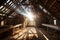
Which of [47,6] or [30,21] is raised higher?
[47,6]

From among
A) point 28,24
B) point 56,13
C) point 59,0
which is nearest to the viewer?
point 59,0

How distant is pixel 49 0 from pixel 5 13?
3.06 m

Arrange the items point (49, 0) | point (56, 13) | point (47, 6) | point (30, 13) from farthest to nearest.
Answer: point (30, 13)
point (56, 13)
point (47, 6)
point (49, 0)

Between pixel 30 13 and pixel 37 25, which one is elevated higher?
pixel 30 13

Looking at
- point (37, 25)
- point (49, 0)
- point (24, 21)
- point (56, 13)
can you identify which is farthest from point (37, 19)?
point (49, 0)

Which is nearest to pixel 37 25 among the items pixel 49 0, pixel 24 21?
pixel 24 21

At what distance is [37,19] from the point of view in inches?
521

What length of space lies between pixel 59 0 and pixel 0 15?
400 cm

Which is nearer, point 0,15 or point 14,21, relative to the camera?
point 0,15

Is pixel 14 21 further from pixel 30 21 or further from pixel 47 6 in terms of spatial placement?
pixel 47 6

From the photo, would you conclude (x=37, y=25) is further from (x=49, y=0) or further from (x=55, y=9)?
(x=49, y=0)

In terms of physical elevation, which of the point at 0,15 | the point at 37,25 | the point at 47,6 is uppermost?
the point at 47,6

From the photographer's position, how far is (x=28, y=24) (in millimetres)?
14555

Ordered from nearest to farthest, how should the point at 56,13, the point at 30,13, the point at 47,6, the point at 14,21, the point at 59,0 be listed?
the point at 59,0 → the point at 47,6 → the point at 56,13 → the point at 14,21 → the point at 30,13
